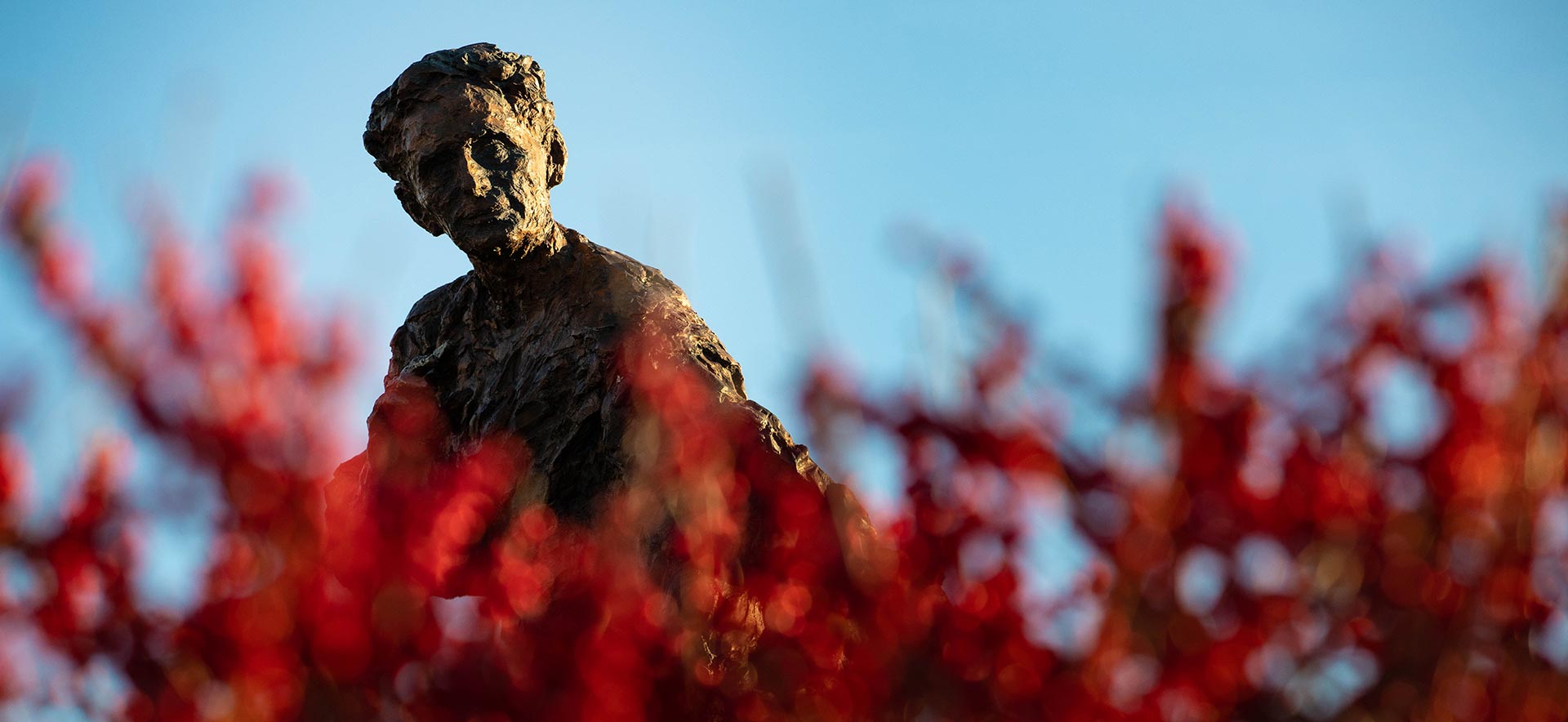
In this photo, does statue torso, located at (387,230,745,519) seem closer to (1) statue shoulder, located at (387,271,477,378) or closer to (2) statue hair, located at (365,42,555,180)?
(1) statue shoulder, located at (387,271,477,378)

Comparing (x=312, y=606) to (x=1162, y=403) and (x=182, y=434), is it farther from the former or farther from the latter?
(x=1162, y=403)

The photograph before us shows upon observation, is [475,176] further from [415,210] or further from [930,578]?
[930,578]

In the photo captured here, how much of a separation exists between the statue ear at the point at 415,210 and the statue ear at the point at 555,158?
486 millimetres

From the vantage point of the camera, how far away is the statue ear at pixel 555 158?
5.40 meters

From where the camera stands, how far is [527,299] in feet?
17.4

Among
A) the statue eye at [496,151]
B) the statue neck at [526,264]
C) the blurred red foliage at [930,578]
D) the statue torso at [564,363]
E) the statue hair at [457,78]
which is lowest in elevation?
the blurred red foliage at [930,578]

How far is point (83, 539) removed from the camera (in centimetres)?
367

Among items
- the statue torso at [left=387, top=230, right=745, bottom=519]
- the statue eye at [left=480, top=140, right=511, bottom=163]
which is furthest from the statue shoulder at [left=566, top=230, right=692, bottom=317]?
the statue eye at [left=480, top=140, right=511, bottom=163]

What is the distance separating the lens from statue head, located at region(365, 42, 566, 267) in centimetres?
487

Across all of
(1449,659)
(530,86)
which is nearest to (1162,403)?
(1449,659)

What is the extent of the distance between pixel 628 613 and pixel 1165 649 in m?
1.54

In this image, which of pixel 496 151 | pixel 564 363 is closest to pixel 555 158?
pixel 496 151

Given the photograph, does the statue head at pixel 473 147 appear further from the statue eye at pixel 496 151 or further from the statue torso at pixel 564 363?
the statue torso at pixel 564 363

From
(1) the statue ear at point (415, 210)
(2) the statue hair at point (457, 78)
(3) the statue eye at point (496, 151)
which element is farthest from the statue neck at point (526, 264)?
(2) the statue hair at point (457, 78)
